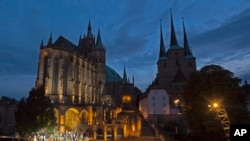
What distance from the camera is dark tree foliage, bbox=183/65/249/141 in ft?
90.3

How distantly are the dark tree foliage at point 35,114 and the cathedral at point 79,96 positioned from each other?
37.3ft

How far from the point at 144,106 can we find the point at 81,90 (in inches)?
780

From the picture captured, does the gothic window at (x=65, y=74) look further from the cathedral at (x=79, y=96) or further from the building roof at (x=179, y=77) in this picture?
the building roof at (x=179, y=77)

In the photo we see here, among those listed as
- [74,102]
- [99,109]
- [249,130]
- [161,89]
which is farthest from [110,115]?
[249,130]

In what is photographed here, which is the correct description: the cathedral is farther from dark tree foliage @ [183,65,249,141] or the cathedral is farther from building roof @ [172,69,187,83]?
dark tree foliage @ [183,65,249,141]

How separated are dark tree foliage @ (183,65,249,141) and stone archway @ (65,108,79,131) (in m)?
38.6

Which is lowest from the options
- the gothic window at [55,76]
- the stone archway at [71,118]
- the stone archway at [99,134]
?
the stone archway at [99,134]

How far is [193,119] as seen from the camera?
3134 centimetres

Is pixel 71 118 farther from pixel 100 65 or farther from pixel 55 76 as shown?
pixel 100 65

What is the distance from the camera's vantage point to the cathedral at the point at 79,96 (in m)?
52.3

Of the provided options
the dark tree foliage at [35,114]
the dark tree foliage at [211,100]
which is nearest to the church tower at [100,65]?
the dark tree foliage at [35,114]

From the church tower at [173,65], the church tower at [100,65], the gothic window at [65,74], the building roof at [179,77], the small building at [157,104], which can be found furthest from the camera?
the church tower at [100,65]

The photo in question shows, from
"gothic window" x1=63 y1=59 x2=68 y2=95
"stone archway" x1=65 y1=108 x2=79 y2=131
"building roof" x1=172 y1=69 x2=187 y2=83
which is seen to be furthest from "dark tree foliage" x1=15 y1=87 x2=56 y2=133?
"building roof" x1=172 y1=69 x2=187 y2=83

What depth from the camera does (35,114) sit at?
39406 millimetres
